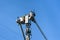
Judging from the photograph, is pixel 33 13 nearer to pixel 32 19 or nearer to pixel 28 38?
pixel 32 19

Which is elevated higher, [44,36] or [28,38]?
[44,36]

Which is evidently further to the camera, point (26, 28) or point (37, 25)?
point (37, 25)

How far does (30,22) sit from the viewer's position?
248 ft

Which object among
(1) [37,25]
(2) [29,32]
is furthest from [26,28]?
(1) [37,25]

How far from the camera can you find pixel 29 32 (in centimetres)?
7344

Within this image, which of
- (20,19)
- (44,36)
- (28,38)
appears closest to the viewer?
(28,38)

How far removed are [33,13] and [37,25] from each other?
7.57 metres

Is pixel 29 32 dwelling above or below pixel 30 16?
below

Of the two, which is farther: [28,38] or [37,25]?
[37,25]

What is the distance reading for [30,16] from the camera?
7606cm

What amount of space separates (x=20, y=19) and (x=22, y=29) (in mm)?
3823

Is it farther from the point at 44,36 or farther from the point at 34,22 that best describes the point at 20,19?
the point at 44,36

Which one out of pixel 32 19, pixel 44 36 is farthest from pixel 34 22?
pixel 44 36

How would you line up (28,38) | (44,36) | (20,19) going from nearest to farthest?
(28,38) → (20,19) → (44,36)
